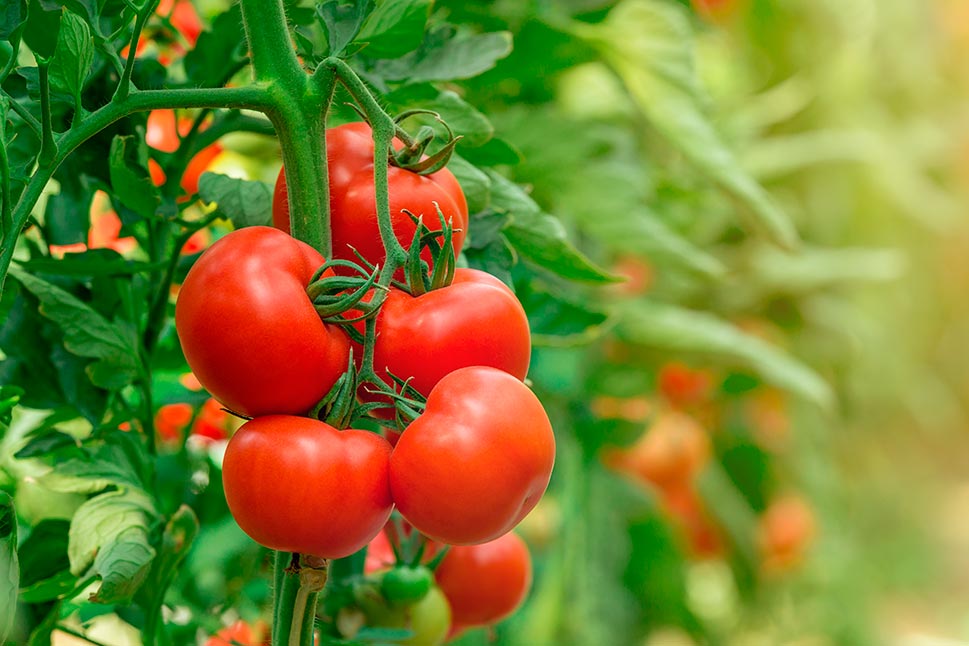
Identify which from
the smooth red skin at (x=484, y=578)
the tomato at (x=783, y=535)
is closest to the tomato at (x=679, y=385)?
the tomato at (x=783, y=535)

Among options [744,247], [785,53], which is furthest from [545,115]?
Result: [785,53]

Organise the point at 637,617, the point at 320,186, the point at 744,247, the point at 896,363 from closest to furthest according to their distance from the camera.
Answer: the point at 320,186, the point at 637,617, the point at 744,247, the point at 896,363

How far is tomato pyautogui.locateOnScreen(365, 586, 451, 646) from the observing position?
353 millimetres

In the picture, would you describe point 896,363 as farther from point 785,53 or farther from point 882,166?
point 785,53

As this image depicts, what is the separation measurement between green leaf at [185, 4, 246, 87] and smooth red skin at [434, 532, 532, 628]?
0.65 ft

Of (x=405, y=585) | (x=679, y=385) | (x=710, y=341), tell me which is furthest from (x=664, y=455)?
(x=405, y=585)

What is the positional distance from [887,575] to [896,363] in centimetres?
41

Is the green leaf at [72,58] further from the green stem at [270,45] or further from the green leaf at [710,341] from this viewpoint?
the green leaf at [710,341]

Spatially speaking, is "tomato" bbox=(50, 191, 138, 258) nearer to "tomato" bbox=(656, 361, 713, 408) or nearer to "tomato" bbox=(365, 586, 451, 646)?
"tomato" bbox=(365, 586, 451, 646)

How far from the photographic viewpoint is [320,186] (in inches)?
9.9

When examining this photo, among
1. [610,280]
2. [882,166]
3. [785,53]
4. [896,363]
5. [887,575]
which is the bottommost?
[887,575]

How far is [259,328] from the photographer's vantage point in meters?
0.23

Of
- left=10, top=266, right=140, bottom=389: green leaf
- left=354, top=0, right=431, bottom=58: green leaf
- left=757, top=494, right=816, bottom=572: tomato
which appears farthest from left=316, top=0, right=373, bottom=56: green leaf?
left=757, top=494, right=816, bottom=572: tomato

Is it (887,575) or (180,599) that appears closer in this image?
(180,599)
